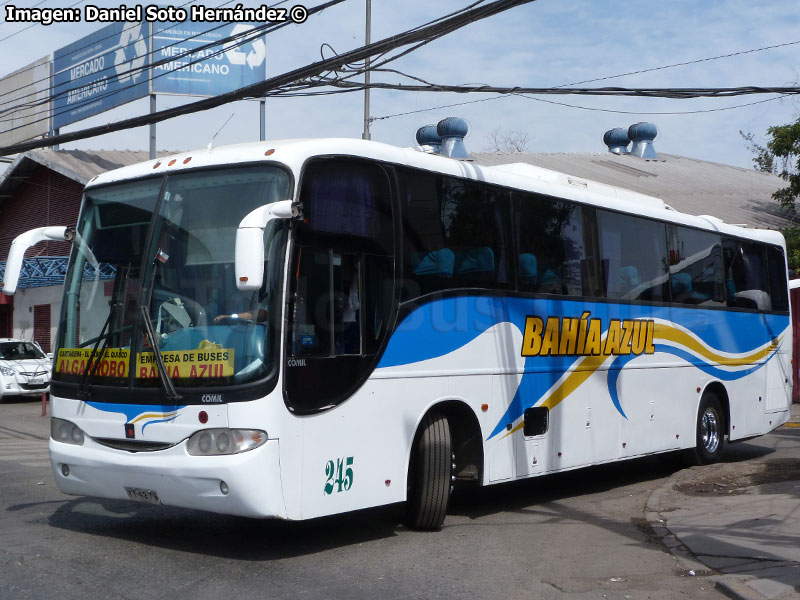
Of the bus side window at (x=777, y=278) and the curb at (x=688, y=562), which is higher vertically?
the bus side window at (x=777, y=278)

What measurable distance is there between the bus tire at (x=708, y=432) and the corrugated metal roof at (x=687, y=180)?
1423cm

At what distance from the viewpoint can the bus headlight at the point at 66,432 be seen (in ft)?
26.8

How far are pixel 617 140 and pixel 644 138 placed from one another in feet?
3.77

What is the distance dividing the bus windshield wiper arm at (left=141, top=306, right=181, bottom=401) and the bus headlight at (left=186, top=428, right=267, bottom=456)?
35cm

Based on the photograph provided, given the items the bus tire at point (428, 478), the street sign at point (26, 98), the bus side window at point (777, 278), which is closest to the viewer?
the bus tire at point (428, 478)

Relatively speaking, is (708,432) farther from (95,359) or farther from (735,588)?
(95,359)

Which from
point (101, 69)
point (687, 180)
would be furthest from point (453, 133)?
point (101, 69)

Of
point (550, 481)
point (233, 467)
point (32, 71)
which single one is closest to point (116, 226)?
point (233, 467)

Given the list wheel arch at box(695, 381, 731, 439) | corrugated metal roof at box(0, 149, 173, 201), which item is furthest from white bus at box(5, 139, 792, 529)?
corrugated metal roof at box(0, 149, 173, 201)

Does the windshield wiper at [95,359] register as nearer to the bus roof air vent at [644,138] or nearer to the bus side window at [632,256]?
the bus side window at [632,256]

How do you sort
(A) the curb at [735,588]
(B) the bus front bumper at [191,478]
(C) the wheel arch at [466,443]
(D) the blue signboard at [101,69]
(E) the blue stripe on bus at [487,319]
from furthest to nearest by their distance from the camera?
(D) the blue signboard at [101,69]
(C) the wheel arch at [466,443]
(E) the blue stripe on bus at [487,319]
(B) the bus front bumper at [191,478]
(A) the curb at [735,588]

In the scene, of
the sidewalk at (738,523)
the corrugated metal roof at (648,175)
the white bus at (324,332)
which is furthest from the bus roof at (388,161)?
the corrugated metal roof at (648,175)

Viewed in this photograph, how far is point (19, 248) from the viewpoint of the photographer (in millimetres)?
8484

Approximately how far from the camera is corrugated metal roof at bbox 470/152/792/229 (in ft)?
95.9
